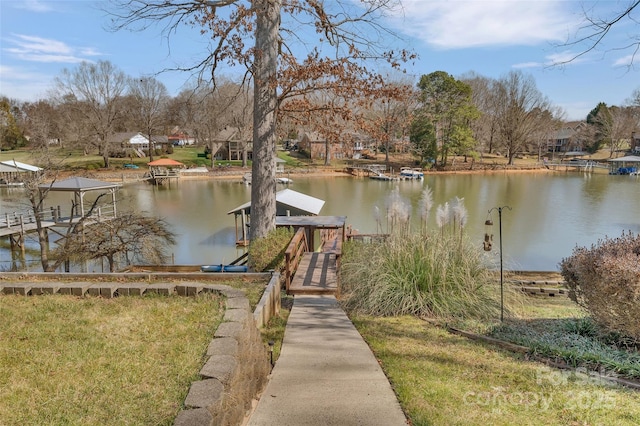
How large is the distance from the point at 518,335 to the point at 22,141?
69.7 m

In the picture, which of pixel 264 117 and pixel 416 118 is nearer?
pixel 264 117

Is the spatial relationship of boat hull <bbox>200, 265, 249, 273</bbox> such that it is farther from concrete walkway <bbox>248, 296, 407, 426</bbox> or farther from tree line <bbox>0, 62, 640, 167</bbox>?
tree line <bbox>0, 62, 640, 167</bbox>

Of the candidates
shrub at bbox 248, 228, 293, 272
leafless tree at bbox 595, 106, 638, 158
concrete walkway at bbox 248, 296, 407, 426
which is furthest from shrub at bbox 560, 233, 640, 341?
leafless tree at bbox 595, 106, 638, 158

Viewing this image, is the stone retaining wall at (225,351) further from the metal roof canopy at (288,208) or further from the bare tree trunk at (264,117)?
the metal roof canopy at (288,208)

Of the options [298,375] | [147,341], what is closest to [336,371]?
[298,375]

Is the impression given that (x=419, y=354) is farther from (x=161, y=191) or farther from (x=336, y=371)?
(x=161, y=191)

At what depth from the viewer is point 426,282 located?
5965mm

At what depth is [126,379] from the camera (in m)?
2.89

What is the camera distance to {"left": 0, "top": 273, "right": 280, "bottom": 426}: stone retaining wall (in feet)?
8.07

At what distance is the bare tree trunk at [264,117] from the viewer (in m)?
8.24

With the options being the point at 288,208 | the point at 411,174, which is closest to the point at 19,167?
the point at 288,208

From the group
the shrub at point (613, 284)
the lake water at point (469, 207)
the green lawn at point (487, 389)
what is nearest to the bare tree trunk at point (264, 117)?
the lake water at point (469, 207)

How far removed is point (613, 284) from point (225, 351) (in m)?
4.10

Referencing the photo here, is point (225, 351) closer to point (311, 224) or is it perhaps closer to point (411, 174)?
point (311, 224)
